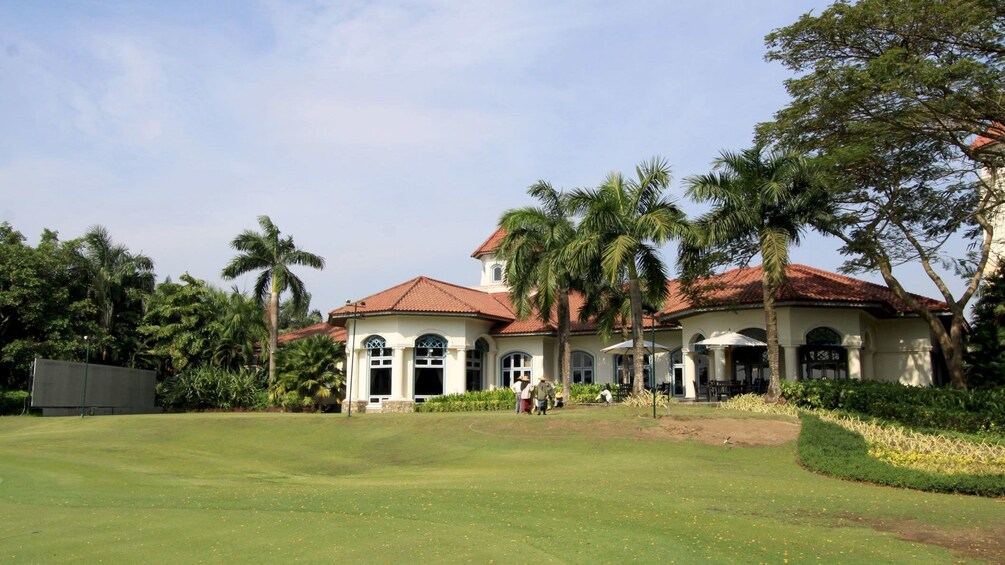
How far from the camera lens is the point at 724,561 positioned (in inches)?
354

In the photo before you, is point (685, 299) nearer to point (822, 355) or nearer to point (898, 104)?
point (822, 355)

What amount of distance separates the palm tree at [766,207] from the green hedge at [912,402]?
4.56 ft

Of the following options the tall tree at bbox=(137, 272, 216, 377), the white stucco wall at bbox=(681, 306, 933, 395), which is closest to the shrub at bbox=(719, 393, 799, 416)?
the white stucco wall at bbox=(681, 306, 933, 395)

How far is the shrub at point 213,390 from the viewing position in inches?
1451

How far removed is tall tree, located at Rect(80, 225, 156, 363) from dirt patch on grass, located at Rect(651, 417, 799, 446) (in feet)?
101

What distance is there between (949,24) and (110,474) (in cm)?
2178

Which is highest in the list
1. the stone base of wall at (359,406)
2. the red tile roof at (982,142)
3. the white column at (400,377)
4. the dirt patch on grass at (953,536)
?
the red tile roof at (982,142)

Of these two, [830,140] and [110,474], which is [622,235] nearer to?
[830,140]

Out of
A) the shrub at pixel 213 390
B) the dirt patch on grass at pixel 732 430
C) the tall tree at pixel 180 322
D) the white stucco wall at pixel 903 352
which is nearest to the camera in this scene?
the dirt patch on grass at pixel 732 430

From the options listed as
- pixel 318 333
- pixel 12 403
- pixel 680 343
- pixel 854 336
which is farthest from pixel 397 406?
pixel 854 336

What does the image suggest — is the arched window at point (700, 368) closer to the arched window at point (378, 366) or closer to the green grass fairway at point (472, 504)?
the green grass fairway at point (472, 504)

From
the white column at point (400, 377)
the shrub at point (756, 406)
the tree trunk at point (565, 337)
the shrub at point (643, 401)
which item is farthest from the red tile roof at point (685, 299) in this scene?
the shrub at point (643, 401)

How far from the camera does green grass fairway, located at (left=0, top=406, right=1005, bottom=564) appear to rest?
9453 millimetres

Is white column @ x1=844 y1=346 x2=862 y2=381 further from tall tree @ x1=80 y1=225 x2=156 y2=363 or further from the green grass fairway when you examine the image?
tall tree @ x1=80 y1=225 x2=156 y2=363
